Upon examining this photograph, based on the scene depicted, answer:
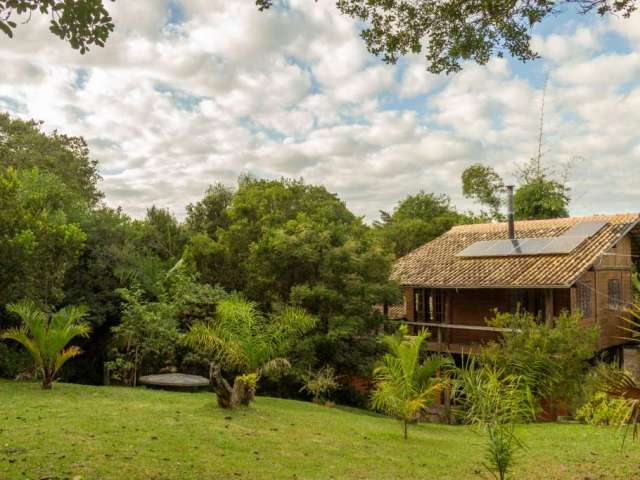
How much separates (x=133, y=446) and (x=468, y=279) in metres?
13.8

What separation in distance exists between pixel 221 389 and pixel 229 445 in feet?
8.06

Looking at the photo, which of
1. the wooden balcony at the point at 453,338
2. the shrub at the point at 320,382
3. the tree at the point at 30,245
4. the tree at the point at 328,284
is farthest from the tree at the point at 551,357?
the tree at the point at 30,245

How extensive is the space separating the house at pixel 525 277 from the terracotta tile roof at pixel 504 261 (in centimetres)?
3

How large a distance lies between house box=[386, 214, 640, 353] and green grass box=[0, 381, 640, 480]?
6.81 meters

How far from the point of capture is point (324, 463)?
7.02 metres

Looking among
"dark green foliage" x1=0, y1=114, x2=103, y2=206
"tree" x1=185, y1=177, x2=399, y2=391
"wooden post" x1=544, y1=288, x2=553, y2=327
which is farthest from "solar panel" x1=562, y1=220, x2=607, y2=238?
"dark green foliage" x1=0, y1=114, x2=103, y2=206

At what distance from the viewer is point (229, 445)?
724cm

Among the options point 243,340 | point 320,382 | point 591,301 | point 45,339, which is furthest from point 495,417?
point 591,301

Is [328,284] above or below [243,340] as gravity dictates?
above

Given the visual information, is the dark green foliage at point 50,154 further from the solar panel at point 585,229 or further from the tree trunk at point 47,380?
the solar panel at point 585,229

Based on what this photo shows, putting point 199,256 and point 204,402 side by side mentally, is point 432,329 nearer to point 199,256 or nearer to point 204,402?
point 199,256

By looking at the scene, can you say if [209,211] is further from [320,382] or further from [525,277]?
[525,277]

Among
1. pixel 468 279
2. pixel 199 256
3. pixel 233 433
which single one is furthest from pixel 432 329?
pixel 233 433

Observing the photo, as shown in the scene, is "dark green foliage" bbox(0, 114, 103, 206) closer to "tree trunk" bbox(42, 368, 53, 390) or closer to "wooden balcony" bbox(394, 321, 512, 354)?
"tree trunk" bbox(42, 368, 53, 390)
